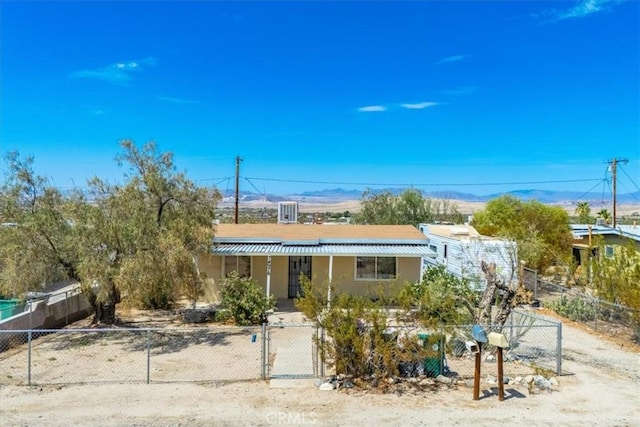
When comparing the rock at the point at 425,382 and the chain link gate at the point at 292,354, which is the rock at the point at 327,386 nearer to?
the chain link gate at the point at 292,354

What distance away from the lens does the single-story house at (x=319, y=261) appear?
57.9 feet

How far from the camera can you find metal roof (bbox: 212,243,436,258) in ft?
54.9

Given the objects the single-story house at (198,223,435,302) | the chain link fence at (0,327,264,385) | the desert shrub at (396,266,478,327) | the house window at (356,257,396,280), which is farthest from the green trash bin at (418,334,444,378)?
the house window at (356,257,396,280)

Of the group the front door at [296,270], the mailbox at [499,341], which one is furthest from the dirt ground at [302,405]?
the front door at [296,270]

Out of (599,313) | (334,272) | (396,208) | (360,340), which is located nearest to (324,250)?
(334,272)

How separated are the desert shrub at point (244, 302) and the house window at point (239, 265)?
3195mm

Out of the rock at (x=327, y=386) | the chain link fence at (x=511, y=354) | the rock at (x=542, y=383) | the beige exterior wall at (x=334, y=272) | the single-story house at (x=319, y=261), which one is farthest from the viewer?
the beige exterior wall at (x=334, y=272)

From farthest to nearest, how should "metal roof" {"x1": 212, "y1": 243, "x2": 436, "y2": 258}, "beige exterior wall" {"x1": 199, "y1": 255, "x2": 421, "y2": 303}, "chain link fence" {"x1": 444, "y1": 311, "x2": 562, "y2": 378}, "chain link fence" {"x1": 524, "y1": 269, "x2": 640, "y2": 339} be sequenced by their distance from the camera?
"beige exterior wall" {"x1": 199, "y1": 255, "x2": 421, "y2": 303}
"metal roof" {"x1": 212, "y1": 243, "x2": 436, "y2": 258}
"chain link fence" {"x1": 524, "y1": 269, "x2": 640, "y2": 339}
"chain link fence" {"x1": 444, "y1": 311, "x2": 562, "y2": 378}

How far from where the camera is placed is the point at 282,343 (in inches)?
490

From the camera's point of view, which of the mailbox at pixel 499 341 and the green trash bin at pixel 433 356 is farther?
the green trash bin at pixel 433 356

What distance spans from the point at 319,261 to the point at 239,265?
3.14 m

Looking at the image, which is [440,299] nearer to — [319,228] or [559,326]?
[559,326]

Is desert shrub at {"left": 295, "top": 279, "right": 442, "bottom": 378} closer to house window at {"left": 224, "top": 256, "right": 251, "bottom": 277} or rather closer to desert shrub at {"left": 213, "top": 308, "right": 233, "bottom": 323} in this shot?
desert shrub at {"left": 213, "top": 308, "right": 233, "bottom": 323}

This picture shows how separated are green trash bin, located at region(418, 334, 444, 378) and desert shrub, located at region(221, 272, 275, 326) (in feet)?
20.7
